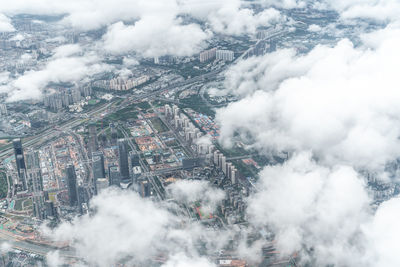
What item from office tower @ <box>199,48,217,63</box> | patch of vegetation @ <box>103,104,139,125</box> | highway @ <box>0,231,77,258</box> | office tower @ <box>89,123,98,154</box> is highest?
office tower @ <box>199,48,217,63</box>

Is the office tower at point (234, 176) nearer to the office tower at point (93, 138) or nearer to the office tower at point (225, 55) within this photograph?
the office tower at point (93, 138)

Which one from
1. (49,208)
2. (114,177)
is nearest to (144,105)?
(114,177)

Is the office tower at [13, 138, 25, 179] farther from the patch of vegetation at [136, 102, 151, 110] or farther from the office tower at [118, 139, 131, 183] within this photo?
the patch of vegetation at [136, 102, 151, 110]

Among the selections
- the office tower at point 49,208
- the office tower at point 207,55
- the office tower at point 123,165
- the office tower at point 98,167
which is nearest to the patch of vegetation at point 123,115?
the office tower at point 98,167

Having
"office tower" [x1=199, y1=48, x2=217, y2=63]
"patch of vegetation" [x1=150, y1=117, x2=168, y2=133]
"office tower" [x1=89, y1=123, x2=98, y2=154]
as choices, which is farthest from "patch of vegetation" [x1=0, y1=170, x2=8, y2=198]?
"office tower" [x1=199, y1=48, x2=217, y2=63]

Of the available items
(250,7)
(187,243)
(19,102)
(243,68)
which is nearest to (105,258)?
(187,243)

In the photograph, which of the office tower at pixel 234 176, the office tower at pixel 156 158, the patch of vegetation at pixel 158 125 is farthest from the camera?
the patch of vegetation at pixel 158 125
